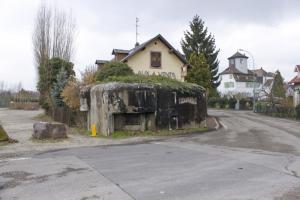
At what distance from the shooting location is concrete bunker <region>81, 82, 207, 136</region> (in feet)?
75.5

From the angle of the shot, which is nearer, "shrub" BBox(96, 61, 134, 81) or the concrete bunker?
the concrete bunker

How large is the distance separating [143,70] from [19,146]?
23.6 m

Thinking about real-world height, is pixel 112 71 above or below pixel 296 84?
below

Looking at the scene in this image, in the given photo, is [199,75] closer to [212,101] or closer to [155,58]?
[155,58]

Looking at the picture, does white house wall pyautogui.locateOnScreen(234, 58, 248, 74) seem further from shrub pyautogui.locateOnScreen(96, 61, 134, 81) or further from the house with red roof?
shrub pyautogui.locateOnScreen(96, 61, 134, 81)

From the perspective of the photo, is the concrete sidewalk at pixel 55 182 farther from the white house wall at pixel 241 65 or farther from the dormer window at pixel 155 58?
the white house wall at pixel 241 65

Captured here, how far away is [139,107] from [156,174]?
42.2ft

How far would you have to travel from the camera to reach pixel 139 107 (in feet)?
76.7

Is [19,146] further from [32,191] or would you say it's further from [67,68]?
[67,68]

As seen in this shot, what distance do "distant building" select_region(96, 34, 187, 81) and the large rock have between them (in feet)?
63.4

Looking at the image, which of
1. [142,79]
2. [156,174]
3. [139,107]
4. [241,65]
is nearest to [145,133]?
[139,107]

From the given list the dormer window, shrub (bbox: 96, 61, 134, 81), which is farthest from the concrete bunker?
the dormer window

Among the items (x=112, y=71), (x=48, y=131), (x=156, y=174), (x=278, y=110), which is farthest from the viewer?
(x=278, y=110)

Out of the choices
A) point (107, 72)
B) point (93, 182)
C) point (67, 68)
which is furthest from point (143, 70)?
point (93, 182)
